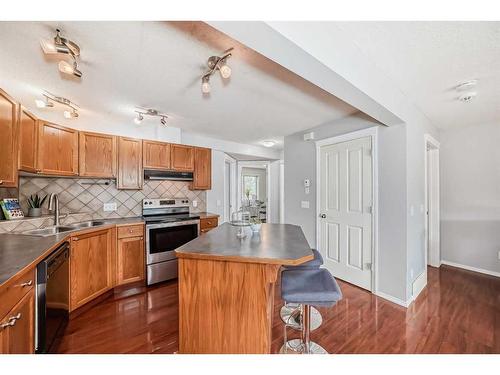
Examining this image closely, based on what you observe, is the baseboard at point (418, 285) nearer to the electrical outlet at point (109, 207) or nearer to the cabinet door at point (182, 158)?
the cabinet door at point (182, 158)

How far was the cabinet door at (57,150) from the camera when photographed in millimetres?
2273

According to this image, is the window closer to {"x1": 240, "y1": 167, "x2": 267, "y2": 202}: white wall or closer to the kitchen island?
{"x1": 240, "y1": 167, "x2": 267, "y2": 202}: white wall

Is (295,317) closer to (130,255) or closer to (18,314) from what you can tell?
(18,314)

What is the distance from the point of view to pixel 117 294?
103 inches

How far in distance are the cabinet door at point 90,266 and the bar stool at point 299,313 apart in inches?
78.3

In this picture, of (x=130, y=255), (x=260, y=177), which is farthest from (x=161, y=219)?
(x=260, y=177)

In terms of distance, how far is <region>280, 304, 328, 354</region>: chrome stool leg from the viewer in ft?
5.22

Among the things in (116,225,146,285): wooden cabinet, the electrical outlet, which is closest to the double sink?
the electrical outlet

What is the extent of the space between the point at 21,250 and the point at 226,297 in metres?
1.40

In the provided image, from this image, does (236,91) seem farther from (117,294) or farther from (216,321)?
(117,294)

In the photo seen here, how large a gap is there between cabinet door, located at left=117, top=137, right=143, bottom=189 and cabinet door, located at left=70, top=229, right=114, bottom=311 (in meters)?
0.71

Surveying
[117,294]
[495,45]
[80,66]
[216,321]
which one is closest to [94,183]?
[117,294]
